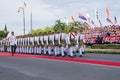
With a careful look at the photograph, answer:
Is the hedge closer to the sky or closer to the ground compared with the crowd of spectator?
closer to the ground

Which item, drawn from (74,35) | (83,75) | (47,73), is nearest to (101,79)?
(83,75)

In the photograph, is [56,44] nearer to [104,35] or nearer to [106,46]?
[106,46]

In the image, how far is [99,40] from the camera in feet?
118

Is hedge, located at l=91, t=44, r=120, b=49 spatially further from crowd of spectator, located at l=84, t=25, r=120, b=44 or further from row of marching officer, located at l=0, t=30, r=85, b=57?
row of marching officer, located at l=0, t=30, r=85, b=57

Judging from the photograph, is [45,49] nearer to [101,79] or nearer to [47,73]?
[47,73]

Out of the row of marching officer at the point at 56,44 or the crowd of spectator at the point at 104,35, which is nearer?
the row of marching officer at the point at 56,44

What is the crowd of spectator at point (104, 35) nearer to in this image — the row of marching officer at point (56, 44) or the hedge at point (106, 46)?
the hedge at point (106, 46)

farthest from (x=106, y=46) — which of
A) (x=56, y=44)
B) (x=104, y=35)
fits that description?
(x=56, y=44)

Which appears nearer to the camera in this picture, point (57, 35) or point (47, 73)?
point (47, 73)

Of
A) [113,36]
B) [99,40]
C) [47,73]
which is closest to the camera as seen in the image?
[47,73]

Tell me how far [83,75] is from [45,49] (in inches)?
652

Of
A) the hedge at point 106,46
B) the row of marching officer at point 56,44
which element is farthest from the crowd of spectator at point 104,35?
the row of marching officer at point 56,44

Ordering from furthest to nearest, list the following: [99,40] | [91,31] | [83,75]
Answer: [91,31]
[99,40]
[83,75]

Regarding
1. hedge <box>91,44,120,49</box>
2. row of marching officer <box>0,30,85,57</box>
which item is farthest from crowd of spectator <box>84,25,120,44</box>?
row of marching officer <box>0,30,85,57</box>
